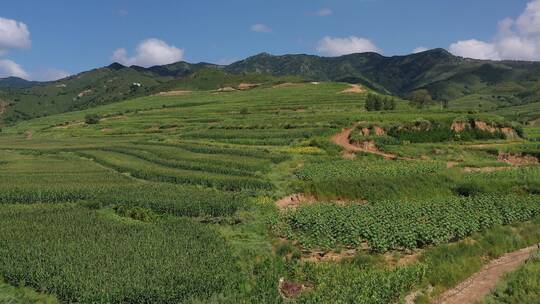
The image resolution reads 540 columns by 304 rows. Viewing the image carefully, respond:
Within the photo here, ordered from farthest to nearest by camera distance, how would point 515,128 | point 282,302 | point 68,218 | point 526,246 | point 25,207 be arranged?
point 515,128, point 25,207, point 68,218, point 526,246, point 282,302

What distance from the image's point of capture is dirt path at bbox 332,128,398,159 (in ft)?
233

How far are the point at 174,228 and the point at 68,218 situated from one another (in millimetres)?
9713

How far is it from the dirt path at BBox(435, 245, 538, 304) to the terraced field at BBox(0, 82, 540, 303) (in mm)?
569

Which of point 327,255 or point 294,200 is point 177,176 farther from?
point 327,255

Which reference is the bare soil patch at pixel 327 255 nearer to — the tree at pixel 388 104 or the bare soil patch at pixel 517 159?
the bare soil patch at pixel 517 159

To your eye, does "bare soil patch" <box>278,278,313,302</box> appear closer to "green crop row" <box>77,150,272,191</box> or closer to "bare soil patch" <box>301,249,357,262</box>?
"bare soil patch" <box>301,249,357,262</box>

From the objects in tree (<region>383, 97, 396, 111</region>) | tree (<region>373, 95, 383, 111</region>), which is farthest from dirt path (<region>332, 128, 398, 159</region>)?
tree (<region>383, 97, 396, 111</region>)

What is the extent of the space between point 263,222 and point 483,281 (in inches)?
693

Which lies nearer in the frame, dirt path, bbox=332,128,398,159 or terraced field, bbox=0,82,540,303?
terraced field, bbox=0,82,540,303

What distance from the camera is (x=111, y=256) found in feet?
96.4

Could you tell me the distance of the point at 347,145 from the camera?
8019 cm

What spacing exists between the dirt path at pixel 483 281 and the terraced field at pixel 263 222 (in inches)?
22.4

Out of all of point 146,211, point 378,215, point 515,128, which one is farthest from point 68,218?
point 515,128

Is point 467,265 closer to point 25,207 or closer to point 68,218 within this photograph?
point 68,218
